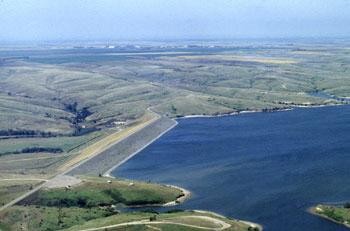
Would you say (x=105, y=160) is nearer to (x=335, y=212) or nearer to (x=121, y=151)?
(x=121, y=151)

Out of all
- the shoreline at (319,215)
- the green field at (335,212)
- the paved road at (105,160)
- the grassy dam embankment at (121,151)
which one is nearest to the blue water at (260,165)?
the shoreline at (319,215)

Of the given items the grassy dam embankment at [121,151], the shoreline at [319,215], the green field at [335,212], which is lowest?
the grassy dam embankment at [121,151]

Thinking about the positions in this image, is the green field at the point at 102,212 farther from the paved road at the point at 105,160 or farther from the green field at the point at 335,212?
the green field at the point at 335,212

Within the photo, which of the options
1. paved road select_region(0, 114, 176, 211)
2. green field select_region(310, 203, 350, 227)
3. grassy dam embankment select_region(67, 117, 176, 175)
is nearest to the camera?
green field select_region(310, 203, 350, 227)

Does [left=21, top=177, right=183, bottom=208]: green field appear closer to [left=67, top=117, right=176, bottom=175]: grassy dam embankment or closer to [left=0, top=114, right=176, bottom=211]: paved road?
[left=0, top=114, right=176, bottom=211]: paved road

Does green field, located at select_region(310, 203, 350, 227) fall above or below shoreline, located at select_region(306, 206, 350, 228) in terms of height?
above

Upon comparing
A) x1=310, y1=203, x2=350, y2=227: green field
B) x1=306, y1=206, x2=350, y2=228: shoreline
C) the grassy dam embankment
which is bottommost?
the grassy dam embankment

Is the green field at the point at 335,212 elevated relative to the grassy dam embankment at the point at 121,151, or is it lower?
elevated

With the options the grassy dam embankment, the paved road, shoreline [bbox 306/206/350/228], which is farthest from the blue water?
the paved road
